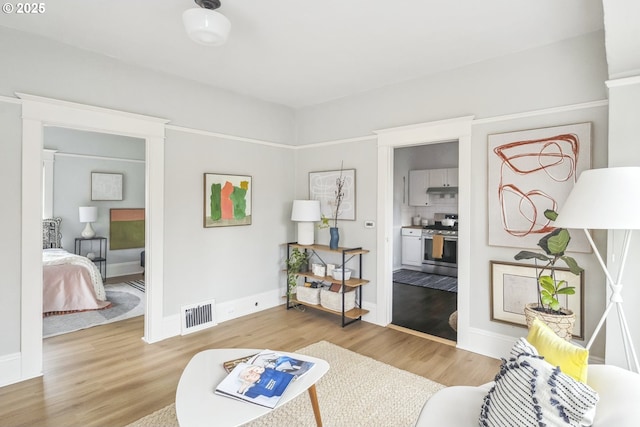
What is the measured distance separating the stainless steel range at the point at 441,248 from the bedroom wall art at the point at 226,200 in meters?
3.59

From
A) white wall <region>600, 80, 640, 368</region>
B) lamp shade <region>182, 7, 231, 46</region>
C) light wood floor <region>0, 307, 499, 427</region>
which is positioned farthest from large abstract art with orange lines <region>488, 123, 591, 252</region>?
lamp shade <region>182, 7, 231, 46</region>

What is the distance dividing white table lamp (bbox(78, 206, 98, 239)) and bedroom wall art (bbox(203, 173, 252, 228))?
126 inches

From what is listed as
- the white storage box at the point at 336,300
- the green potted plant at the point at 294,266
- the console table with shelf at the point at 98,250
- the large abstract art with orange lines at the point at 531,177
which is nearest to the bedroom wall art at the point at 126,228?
the console table with shelf at the point at 98,250

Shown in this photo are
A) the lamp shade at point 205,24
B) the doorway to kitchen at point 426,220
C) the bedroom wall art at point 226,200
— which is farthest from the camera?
the doorway to kitchen at point 426,220

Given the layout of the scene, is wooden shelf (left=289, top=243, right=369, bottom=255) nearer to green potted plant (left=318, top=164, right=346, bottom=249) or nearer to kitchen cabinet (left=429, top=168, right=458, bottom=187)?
green potted plant (left=318, top=164, right=346, bottom=249)

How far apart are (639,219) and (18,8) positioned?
3936 millimetres

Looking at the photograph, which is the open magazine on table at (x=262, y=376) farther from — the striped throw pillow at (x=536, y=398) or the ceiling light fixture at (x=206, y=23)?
the ceiling light fixture at (x=206, y=23)

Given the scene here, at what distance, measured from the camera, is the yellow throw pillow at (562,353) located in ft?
4.40

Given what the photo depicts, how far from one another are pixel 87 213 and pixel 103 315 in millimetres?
2378

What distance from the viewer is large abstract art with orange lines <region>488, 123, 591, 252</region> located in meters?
2.65

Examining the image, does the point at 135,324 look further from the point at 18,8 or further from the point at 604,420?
the point at 604,420

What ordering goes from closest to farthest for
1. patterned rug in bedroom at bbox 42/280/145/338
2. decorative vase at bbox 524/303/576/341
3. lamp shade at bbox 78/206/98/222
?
decorative vase at bbox 524/303/576/341 → patterned rug in bedroom at bbox 42/280/145/338 → lamp shade at bbox 78/206/98/222

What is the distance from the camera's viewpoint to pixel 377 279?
394 cm

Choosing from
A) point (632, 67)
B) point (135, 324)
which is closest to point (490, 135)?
point (632, 67)
